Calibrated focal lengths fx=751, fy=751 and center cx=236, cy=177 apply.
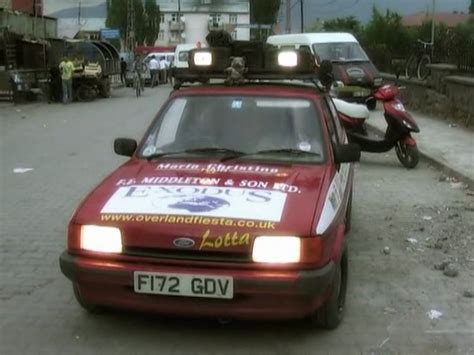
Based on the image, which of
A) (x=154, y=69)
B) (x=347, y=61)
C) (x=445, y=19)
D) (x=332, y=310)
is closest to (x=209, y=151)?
(x=332, y=310)

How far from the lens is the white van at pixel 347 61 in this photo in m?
20.8

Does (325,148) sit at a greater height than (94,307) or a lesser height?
greater

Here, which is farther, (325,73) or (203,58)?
(325,73)

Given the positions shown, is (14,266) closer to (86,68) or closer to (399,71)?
(399,71)

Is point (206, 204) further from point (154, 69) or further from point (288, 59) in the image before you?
point (154, 69)

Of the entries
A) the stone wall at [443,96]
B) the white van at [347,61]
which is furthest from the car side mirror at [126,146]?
the white van at [347,61]

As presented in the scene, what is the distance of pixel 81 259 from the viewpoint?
14.6 ft

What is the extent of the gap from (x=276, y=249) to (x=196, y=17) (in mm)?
113717

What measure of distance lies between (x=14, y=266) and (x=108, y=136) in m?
10.1

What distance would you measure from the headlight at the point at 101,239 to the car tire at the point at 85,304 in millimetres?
332

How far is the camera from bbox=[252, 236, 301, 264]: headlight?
4219 mm

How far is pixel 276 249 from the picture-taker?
423 cm

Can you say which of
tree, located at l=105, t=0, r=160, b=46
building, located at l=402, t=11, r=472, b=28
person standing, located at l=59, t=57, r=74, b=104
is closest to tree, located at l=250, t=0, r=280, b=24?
building, located at l=402, t=11, r=472, b=28

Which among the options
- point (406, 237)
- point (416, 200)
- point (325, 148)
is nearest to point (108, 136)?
point (416, 200)
